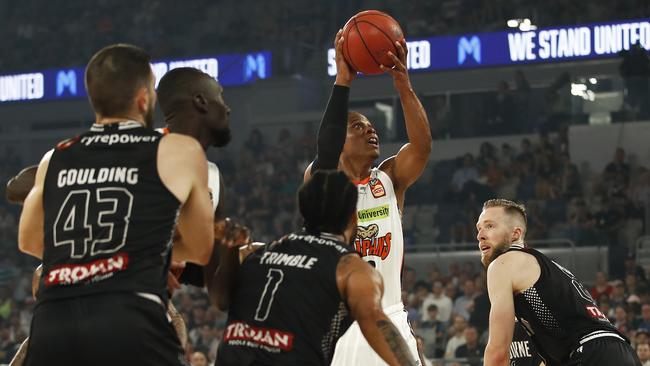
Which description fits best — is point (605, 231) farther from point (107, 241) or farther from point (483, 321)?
point (107, 241)

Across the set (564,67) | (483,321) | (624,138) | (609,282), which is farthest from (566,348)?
(564,67)

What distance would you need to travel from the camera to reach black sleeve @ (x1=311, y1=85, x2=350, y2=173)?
4.91 meters

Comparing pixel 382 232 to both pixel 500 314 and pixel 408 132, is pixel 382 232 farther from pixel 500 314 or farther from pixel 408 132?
pixel 500 314

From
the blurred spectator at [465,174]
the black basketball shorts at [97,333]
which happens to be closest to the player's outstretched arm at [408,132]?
the black basketball shorts at [97,333]

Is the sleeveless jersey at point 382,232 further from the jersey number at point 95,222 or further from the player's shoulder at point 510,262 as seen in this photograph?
the jersey number at point 95,222

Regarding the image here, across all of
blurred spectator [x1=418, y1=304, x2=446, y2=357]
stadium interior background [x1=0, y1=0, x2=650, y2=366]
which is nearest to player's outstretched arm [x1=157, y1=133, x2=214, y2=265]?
stadium interior background [x1=0, y1=0, x2=650, y2=366]

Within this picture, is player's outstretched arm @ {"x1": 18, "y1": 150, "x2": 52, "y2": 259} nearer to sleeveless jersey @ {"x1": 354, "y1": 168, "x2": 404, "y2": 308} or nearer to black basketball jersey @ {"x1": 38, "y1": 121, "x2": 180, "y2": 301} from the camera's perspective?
black basketball jersey @ {"x1": 38, "y1": 121, "x2": 180, "y2": 301}

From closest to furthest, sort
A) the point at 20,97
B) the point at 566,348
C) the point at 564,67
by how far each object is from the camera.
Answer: the point at 566,348
the point at 564,67
the point at 20,97

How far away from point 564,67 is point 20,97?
13853 millimetres

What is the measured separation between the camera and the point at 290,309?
379 cm

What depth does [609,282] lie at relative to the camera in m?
14.3

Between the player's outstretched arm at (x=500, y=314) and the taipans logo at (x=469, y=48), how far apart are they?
16130mm

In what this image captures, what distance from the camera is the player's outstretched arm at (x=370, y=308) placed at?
369 cm

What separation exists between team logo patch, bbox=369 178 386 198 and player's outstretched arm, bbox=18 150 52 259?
2.66m
